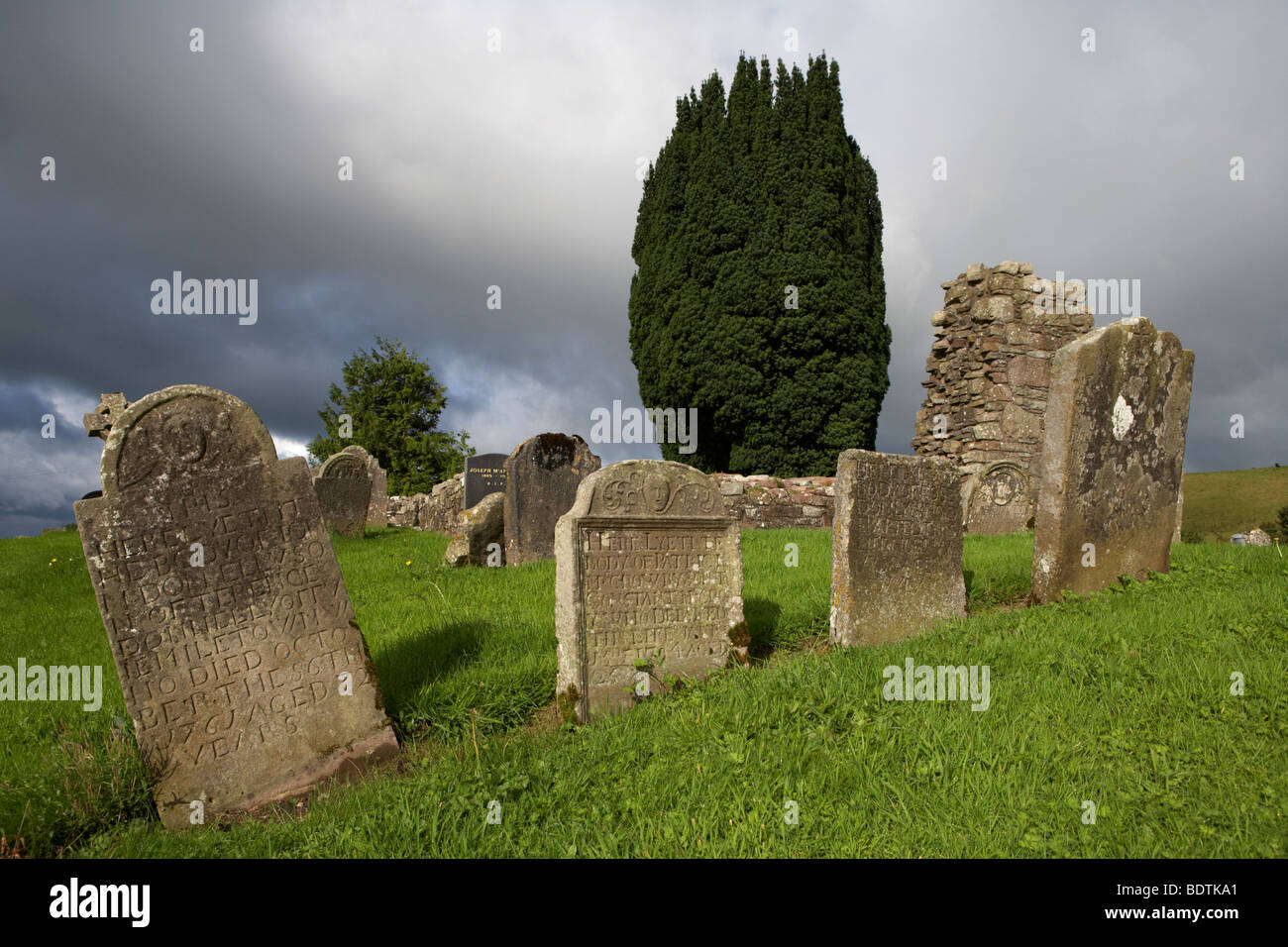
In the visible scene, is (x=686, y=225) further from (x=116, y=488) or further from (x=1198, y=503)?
(x=1198, y=503)

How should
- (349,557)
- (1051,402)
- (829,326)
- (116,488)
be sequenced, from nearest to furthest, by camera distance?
(116,488) → (1051,402) → (349,557) → (829,326)

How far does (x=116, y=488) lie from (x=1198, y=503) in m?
34.2

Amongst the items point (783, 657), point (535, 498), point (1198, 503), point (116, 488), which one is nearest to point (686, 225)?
point (535, 498)

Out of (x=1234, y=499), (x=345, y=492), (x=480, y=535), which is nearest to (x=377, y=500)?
(x=345, y=492)

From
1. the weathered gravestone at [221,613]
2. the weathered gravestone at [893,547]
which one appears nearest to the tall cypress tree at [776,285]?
the weathered gravestone at [893,547]

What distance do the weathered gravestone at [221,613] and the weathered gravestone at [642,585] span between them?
1258 millimetres

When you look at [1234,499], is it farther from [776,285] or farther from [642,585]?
[642,585]

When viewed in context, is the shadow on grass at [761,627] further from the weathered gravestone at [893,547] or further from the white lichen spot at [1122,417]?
the white lichen spot at [1122,417]

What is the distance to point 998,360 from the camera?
13.9 metres

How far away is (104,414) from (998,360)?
56.1ft

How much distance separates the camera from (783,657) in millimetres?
5168

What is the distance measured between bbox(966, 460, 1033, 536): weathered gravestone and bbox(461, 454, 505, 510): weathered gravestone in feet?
31.4

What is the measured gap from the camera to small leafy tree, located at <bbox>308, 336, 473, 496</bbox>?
28.5 meters

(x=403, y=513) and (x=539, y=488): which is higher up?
(x=539, y=488)
